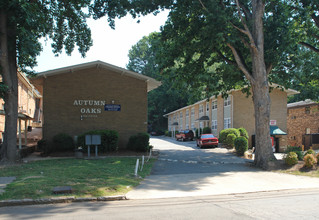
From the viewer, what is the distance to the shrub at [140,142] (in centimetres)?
1925

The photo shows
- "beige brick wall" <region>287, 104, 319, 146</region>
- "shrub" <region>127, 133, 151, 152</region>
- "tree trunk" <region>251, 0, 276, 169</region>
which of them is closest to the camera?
"tree trunk" <region>251, 0, 276, 169</region>

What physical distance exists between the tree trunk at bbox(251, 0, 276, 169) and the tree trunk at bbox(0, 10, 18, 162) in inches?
514

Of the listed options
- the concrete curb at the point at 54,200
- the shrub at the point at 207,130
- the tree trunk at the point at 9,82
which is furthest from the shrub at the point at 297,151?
the shrub at the point at 207,130

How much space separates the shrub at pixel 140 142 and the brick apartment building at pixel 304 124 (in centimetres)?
2039

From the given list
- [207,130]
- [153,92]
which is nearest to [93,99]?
[207,130]

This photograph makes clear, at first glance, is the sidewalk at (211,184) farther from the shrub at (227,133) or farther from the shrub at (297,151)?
the shrub at (227,133)

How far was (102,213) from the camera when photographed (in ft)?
20.0

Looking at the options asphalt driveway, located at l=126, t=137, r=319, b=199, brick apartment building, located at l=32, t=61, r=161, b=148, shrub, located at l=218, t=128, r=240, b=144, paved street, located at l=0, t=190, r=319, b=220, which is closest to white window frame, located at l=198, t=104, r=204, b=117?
shrub, located at l=218, t=128, r=240, b=144

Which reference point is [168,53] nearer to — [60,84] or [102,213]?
[60,84]

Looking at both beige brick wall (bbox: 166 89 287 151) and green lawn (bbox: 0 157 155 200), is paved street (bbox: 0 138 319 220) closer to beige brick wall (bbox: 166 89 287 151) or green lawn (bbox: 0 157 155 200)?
green lawn (bbox: 0 157 155 200)

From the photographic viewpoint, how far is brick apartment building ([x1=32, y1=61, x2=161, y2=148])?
19875 millimetres

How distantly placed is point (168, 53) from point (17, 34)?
886 centimetres

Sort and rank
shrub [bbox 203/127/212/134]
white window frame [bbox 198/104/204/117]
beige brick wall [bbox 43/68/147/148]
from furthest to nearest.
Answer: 1. white window frame [bbox 198/104/204/117]
2. shrub [bbox 203/127/212/134]
3. beige brick wall [bbox 43/68/147/148]

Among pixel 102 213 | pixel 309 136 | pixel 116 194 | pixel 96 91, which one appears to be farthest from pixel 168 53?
pixel 309 136
